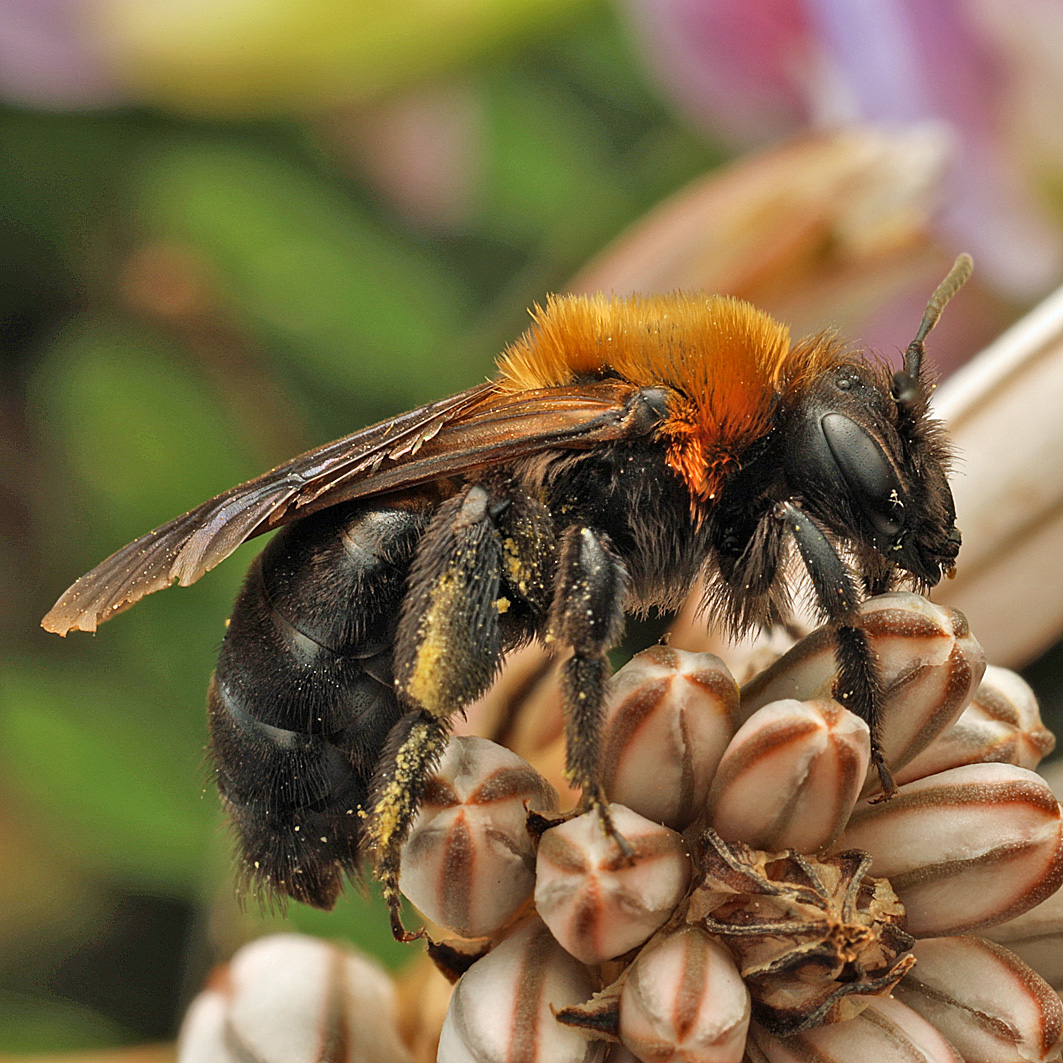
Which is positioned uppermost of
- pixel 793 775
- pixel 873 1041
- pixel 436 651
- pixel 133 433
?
pixel 133 433

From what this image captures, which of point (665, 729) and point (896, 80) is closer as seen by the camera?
point (665, 729)

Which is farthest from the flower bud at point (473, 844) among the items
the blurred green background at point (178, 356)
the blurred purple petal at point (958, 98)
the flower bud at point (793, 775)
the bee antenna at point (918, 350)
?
the blurred purple petal at point (958, 98)

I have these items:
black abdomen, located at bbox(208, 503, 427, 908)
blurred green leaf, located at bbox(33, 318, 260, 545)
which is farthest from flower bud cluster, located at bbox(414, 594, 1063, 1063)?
blurred green leaf, located at bbox(33, 318, 260, 545)

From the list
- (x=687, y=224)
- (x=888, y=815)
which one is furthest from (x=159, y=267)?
(x=888, y=815)

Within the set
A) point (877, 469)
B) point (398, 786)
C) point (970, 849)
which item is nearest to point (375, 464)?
point (398, 786)

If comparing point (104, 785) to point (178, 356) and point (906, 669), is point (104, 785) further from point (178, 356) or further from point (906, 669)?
point (906, 669)

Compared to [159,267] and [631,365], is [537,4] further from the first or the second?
[631,365]
